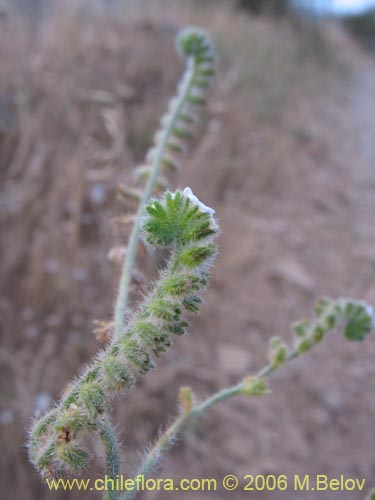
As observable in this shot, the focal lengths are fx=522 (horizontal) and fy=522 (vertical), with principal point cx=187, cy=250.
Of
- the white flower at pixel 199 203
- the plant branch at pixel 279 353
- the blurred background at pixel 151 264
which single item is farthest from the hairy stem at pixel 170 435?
the white flower at pixel 199 203

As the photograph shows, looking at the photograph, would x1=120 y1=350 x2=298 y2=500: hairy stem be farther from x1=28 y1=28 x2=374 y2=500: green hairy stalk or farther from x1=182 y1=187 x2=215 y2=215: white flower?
x1=182 y1=187 x2=215 y2=215: white flower

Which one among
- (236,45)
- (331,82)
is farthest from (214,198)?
(331,82)

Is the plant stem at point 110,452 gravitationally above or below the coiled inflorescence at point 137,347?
below

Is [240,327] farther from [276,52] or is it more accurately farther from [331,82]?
[331,82]

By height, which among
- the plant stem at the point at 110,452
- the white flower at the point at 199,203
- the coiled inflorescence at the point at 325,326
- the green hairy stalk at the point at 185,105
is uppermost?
the green hairy stalk at the point at 185,105

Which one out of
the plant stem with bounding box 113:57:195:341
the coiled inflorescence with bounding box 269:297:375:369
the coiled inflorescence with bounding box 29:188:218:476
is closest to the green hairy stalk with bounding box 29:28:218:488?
the coiled inflorescence with bounding box 29:188:218:476

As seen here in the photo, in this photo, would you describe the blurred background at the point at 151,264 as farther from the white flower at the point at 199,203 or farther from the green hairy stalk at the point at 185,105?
the white flower at the point at 199,203

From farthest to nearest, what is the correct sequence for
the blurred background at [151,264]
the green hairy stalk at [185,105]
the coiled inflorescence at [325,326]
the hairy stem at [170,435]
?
the blurred background at [151,264]
the green hairy stalk at [185,105]
the coiled inflorescence at [325,326]
the hairy stem at [170,435]

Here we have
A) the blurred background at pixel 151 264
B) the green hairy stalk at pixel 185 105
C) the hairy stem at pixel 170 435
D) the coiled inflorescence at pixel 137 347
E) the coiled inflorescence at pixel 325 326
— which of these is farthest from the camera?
the blurred background at pixel 151 264
